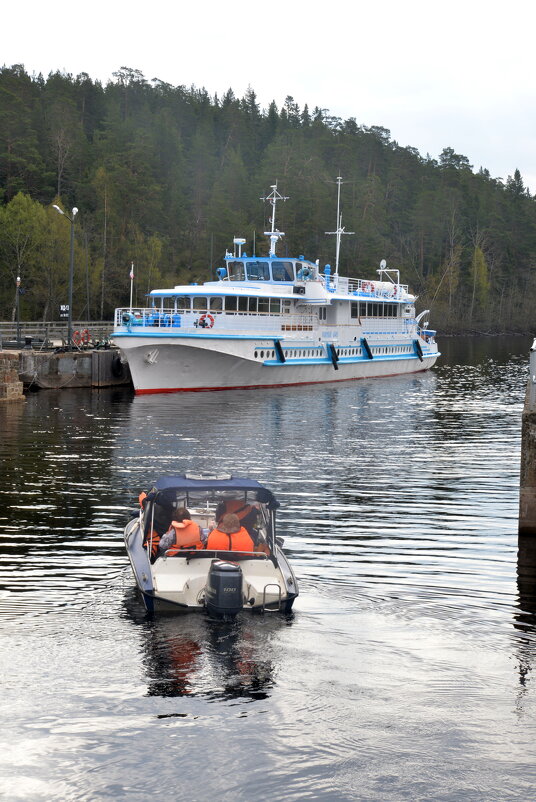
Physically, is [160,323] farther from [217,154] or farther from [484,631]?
[217,154]

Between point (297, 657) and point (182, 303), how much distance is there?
44571 mm

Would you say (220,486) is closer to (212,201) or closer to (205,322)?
(205,322)

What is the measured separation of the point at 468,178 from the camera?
580 feet

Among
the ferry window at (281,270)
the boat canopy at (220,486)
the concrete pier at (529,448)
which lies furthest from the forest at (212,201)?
the boat canopy at (220,486)

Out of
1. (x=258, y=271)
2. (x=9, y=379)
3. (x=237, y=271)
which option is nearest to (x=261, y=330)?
(x=258, y=271)

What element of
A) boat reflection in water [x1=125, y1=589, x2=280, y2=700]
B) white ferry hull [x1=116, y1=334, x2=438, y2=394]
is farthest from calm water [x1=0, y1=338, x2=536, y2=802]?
white ferry hull [x1=116, y1=334, x2=438, y2=394]

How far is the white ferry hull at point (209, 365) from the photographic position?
51719mm

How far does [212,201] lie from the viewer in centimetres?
11838

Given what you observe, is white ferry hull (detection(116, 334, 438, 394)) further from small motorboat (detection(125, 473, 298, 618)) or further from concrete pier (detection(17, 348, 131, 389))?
small motorboat (detection(125, 473, 298, 618))

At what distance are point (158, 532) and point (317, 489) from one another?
35.5ft

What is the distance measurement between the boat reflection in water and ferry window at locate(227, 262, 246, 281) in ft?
152

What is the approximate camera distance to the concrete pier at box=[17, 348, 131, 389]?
51938 mm

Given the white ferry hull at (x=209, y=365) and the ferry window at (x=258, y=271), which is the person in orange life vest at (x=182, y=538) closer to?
the white ferry hull at (x=209, y=365)

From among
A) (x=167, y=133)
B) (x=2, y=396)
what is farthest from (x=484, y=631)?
(x=167, y=133)
